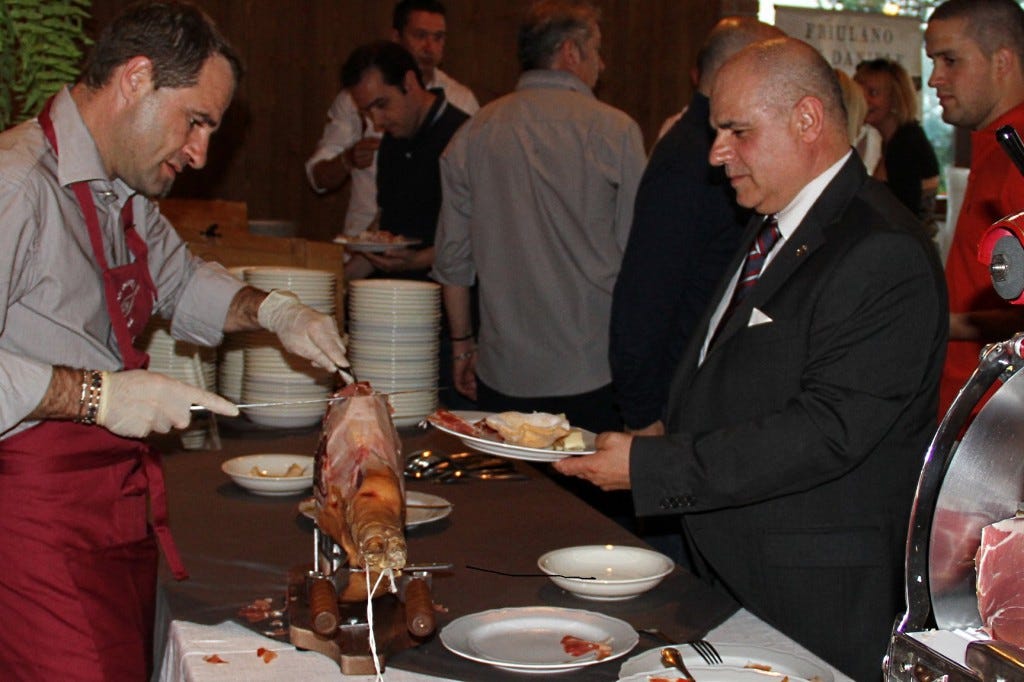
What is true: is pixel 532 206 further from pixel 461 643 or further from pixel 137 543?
pixel 461 643

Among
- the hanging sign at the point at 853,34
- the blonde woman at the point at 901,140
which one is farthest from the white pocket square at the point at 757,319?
the hanging sign at the point at 853,34

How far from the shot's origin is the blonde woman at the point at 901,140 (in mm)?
5898

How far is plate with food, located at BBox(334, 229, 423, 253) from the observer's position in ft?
14.0

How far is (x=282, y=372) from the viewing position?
3.00 metres

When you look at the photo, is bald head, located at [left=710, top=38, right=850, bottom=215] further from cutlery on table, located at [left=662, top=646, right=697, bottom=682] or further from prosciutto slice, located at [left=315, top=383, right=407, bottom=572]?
cutlery on table, located at [left=662, top=646, right=697, bottom=682]

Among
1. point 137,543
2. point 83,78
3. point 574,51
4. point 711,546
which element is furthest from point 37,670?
point 574,51

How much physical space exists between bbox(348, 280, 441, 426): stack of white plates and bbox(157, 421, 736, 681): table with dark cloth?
416 mm

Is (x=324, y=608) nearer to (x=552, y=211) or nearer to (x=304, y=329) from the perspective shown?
(x=304, y=329)

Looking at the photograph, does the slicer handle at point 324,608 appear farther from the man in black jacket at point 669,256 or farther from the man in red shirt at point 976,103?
the man in red shirt at point 976,103

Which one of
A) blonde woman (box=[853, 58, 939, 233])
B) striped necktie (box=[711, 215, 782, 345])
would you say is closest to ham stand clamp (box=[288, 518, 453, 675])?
striped necktie (box=[711, 215, 782, 345])

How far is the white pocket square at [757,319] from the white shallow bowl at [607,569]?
0.45m

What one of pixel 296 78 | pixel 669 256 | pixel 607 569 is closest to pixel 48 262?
pixel 607 569

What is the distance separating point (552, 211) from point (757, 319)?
1.77 meters

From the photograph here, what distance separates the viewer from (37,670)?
1.80 m
